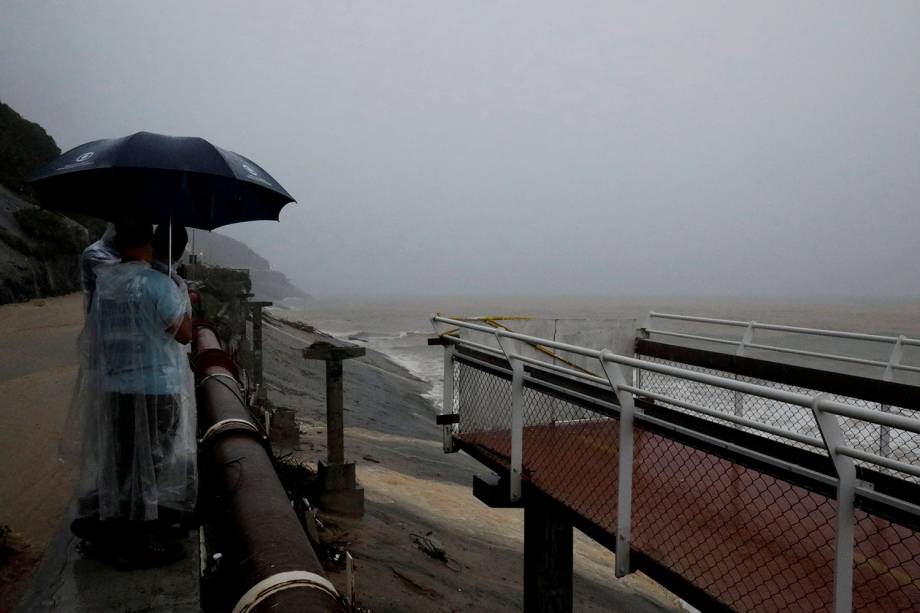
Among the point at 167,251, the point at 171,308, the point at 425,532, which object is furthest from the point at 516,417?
the point at 425,532

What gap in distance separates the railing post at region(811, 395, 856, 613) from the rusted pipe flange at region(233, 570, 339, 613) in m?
2.06

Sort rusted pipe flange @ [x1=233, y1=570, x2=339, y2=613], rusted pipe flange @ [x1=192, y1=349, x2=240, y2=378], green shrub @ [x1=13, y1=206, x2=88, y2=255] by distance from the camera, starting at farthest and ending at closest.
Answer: green shrub @ [x1=13, y1=206, x2=88, y2=255] < rusted pipe flange @ [x1=192, y1=349, x2=240, y2=378] < rusted pipe flange @ [x1=233, y1=570, x2=339, y2=613]

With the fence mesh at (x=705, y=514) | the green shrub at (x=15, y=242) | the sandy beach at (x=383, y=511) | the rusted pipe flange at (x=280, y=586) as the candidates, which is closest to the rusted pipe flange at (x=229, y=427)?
the sandy beach at (x=383, y=511)

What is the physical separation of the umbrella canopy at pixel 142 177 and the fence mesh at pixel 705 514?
2.69m

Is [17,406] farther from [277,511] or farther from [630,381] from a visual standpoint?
[630,381]

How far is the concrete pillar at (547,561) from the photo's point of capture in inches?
211

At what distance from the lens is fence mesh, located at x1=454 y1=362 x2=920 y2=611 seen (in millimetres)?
3109

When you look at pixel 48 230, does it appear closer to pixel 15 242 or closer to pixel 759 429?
pixel 15 242

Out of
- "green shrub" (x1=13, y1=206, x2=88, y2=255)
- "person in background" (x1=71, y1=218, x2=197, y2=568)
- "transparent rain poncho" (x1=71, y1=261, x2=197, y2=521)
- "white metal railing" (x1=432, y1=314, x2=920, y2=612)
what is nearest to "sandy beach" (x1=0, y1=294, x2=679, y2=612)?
"person in background" (x1=71, y1=218, x2=197, y2=568)

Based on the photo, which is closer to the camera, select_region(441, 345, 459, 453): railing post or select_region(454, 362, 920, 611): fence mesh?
select_region(454, 362, 920, 611): fence mesh

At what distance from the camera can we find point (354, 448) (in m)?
11.3

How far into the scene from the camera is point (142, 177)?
3740 mm

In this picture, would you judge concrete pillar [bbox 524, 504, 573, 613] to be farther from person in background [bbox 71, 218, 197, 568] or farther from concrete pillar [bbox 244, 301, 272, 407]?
concrete pillar [bbox 244, 301, 272, 407]

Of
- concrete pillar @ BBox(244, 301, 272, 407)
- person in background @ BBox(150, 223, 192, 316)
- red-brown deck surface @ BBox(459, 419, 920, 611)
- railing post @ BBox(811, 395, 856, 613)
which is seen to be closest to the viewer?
railing post @ BBox(811, 395, 856, 613)
